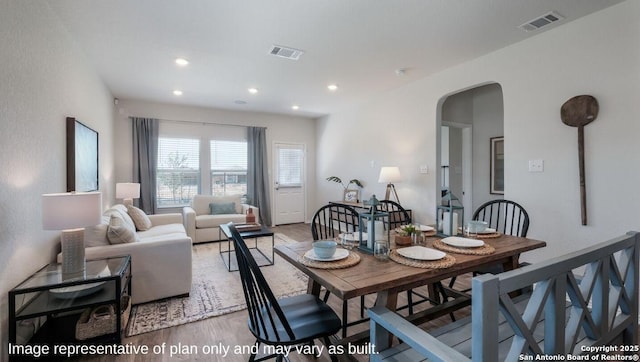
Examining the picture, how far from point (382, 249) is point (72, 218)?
76.0 inches

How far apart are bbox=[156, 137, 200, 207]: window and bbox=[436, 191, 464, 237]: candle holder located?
5.01 m

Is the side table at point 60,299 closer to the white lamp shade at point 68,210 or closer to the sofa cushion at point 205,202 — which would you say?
the white lamp shade at point 68,210

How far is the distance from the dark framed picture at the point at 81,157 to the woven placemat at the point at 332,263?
2.46m

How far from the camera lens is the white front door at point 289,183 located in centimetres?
662

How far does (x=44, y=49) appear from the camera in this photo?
85.5 inches

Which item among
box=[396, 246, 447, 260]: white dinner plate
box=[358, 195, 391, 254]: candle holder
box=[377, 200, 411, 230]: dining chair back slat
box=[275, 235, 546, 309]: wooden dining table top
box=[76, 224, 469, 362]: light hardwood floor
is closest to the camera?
box=[275, 235, 546, 309]: wooden dining table top

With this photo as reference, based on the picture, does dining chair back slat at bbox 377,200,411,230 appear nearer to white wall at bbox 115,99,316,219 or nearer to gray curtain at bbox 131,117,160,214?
white wall at bbox 115,99,316,219

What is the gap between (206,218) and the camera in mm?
4969

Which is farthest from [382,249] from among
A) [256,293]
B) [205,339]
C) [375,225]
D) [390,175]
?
[390,175]

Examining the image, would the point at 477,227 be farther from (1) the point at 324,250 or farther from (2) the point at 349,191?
(2) the point at 349,191

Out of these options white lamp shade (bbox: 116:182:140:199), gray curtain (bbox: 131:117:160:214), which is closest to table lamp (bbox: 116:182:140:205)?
white lamp shade (bbox: 116:182:140:199)

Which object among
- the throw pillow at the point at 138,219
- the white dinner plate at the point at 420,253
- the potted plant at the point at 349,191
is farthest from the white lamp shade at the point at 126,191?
the white dinner plate at the point at 420,253

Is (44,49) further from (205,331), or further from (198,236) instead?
(198,236)

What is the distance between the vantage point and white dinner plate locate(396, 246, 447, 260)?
1.54 m
